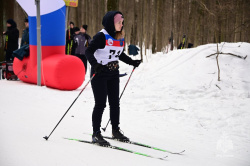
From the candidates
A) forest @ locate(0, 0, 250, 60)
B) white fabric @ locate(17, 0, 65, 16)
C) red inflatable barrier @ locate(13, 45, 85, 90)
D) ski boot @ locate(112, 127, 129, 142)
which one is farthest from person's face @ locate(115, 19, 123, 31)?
forest @ locate(0, 0, 250, 60)

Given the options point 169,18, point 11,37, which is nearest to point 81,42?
point 11,37

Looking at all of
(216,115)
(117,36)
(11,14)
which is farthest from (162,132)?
(11,14)

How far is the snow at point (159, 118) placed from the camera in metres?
3.22

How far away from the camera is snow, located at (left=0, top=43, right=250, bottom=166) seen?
3217 mm

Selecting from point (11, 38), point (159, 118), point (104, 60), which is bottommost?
point (159, 118)

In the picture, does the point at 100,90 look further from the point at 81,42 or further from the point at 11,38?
the point at 11,38

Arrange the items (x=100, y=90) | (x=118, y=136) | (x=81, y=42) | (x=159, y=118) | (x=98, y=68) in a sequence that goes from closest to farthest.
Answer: (x=98, y=68)
(x=100, y=90)
(x=118, y=136)
(x=159, y=118)
(x=81, y=42)

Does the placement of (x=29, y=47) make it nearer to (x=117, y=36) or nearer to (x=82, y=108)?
(x=82, y=108)

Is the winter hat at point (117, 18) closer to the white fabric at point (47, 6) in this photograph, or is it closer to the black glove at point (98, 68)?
the black glove at point (98, 68)

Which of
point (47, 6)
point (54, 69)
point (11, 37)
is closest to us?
point (54, 69)

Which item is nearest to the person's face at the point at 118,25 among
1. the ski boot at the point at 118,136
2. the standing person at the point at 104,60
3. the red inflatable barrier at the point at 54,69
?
the standing person at the point at 104,60

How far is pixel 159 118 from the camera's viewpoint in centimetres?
556

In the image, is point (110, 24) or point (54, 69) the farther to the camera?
point (54, 69)

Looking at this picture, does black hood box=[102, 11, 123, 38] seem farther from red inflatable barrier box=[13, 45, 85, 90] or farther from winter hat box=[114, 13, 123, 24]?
red inflatable barrier box=[13, 45, 85, 90]
